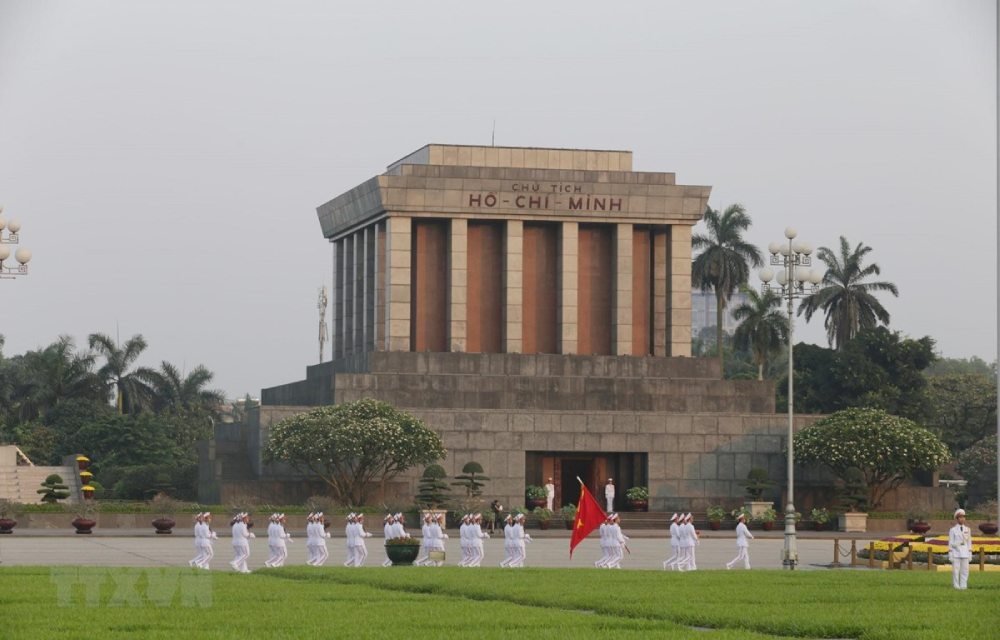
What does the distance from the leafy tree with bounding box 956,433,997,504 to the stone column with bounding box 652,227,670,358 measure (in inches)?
708

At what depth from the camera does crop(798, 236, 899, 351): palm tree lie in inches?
4186

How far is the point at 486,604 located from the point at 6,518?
32.7m

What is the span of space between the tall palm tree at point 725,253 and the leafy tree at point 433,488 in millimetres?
40433

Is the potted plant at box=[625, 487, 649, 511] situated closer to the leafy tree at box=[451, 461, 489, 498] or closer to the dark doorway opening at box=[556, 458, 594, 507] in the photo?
the dark doorway opening at box=[556, 458, 594, 507]

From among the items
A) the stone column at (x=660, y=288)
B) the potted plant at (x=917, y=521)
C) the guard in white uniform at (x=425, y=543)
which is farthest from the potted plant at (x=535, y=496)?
the guard in white uniform at (x=425, y=543)

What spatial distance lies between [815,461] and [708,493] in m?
4.69

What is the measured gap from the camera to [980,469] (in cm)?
8931

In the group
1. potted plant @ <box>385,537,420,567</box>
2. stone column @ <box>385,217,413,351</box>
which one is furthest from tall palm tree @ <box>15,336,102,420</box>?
potted plant @ <box>385,537,420,567</box>

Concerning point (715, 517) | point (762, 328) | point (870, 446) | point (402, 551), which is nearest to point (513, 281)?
point (715, 517)

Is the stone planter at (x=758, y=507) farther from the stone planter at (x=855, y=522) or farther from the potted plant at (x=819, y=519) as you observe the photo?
the stone planter at (x=855, y=522)

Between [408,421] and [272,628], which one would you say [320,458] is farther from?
[272,628]

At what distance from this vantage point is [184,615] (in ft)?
90.3

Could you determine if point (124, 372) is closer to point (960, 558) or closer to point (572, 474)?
point (572, 474)

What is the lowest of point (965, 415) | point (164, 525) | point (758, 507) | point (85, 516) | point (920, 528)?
point (920, 528)
